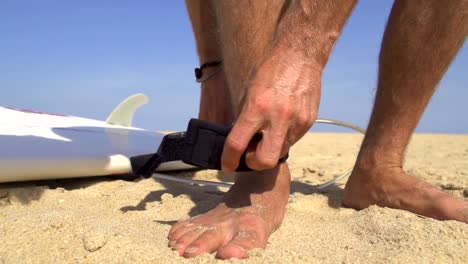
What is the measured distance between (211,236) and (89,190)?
70 cm

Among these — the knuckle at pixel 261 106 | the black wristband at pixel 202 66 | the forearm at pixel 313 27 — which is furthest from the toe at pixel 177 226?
the black wristband at pixel 202 66

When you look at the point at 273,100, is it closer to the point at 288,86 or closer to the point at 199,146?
the point at 288,86

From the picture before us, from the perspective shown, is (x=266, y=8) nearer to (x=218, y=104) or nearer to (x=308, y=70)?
(x=308, y=70)

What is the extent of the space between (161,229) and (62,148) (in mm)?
748

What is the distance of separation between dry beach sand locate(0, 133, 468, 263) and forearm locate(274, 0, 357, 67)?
41 centimetres

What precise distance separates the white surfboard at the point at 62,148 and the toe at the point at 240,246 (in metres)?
0.82

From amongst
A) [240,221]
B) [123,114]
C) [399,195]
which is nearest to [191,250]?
[240,221]

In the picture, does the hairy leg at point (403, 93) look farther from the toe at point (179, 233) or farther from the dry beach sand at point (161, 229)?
the toe at point (179, 233)

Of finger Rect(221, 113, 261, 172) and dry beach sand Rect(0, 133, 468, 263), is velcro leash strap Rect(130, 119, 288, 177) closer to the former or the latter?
finger Rect(221, 113, 261, 172)

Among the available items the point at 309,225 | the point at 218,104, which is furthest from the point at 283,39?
the point at 218,104

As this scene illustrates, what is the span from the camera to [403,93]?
139cm

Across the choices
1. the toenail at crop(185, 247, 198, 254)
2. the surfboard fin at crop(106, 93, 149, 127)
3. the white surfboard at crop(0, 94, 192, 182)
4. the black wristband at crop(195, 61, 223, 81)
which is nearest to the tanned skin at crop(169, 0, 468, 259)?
the toenail at crop(185, 247, 198, 254)

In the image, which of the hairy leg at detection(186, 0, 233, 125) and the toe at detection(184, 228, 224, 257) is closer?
the toe at detection(184, 228, 224, 257)

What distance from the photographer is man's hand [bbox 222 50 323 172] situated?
938 mm
